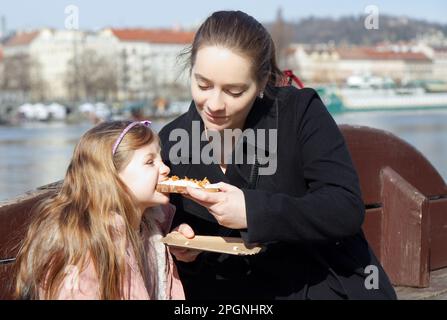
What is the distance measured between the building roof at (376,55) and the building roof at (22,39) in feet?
145

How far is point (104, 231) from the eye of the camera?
2264 mm

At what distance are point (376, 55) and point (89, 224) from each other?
127 m

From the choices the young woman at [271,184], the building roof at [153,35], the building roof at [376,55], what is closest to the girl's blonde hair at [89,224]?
the young woman at [271,184]

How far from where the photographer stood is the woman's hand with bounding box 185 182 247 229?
2184 millimetres

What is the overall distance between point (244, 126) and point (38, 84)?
299 feet

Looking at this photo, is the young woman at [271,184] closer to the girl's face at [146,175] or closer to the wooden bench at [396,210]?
the girl's face at [146,175]

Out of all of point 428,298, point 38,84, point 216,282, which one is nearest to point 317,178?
point 216,282

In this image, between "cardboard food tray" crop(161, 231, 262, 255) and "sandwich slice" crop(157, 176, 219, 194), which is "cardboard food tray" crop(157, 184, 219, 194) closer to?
"sandwich slice" crop(157, 176, 219, 194)

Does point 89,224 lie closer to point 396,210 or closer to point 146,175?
point 146,175

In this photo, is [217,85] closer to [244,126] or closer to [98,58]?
[244,126]

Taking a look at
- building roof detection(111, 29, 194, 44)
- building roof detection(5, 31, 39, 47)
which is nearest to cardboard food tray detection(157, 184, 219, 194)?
building roof detection(111, 29, 194, 44)

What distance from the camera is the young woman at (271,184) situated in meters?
2.24

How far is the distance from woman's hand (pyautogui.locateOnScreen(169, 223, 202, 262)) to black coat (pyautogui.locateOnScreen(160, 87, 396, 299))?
0.05 m
